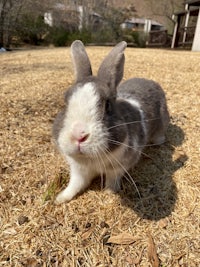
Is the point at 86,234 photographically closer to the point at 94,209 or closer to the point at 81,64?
the point at 94,209

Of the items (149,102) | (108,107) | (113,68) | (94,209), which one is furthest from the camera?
(149,102)

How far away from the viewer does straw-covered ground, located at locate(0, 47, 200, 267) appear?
2523mm

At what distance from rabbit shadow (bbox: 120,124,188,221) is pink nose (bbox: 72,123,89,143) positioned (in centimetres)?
110

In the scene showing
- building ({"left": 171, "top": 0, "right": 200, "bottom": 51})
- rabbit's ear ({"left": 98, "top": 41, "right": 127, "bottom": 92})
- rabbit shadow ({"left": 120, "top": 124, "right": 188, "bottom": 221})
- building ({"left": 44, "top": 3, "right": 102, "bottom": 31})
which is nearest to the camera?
rabbit's ear ({"left": 98, "top": 41, "right": 127, "bottom": 92})

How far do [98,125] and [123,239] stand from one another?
3.77ft

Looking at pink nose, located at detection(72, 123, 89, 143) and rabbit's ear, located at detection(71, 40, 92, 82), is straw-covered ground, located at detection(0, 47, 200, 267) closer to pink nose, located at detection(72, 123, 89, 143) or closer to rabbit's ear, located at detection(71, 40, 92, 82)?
pink nose, located at detection(72, 123, 89, 143)

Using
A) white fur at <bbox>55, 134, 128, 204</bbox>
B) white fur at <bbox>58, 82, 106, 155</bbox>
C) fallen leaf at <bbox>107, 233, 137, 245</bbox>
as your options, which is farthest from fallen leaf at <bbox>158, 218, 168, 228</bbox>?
white fur at <bbox>58, 82, 106, 155</bbox>

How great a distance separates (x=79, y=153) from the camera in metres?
2.18

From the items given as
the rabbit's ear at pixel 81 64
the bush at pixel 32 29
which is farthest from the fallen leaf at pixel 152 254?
the bush at pixel 32 29

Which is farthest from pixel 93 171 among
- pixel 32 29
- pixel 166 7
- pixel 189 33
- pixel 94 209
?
pixel 166 7

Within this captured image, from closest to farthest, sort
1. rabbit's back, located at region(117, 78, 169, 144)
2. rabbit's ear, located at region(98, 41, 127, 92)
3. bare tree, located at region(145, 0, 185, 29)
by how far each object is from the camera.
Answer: rabbit's ear, located at region(98, 41, 127, 92)
rabbit's back, located at region(117, 78, 169, 144)
bare tree, located at region(145, 0, 185, 29)

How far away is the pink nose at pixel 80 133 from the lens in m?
2.08

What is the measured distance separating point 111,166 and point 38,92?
3204 mm

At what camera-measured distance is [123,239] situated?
2.65 metres
